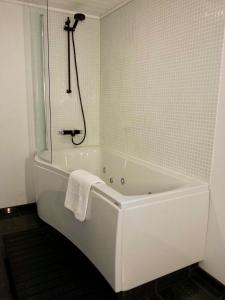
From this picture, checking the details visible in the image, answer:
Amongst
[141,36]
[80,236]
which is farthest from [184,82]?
[80,236]

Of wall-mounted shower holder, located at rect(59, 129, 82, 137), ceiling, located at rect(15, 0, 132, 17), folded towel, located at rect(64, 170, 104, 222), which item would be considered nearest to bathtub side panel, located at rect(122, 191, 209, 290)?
folded towel, located at rect(64, 170, 104, 222)

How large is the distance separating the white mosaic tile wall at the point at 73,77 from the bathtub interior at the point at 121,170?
0.24 meters

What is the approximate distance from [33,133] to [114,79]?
3.73 ft

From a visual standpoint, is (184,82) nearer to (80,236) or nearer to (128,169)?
(128,169)

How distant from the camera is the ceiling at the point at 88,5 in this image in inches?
102

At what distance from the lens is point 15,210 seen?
295 cm

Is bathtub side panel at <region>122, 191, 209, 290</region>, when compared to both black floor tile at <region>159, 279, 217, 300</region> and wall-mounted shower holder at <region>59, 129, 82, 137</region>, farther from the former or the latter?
wall-mounted shower holder at <region>59, 129, 82, 137</region>

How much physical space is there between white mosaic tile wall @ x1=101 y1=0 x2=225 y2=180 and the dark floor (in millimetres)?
793

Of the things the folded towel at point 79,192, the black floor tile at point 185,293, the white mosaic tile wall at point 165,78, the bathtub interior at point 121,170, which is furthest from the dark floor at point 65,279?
the white mosaic tile wall at point 165,78

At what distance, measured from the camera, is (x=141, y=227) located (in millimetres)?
1517

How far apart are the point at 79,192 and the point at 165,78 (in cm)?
121

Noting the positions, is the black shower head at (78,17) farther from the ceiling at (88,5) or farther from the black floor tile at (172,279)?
the black floor tile at (172,279)

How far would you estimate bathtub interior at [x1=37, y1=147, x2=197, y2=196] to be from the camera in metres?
2.12

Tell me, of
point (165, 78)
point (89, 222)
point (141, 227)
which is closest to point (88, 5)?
point (165, 78)
